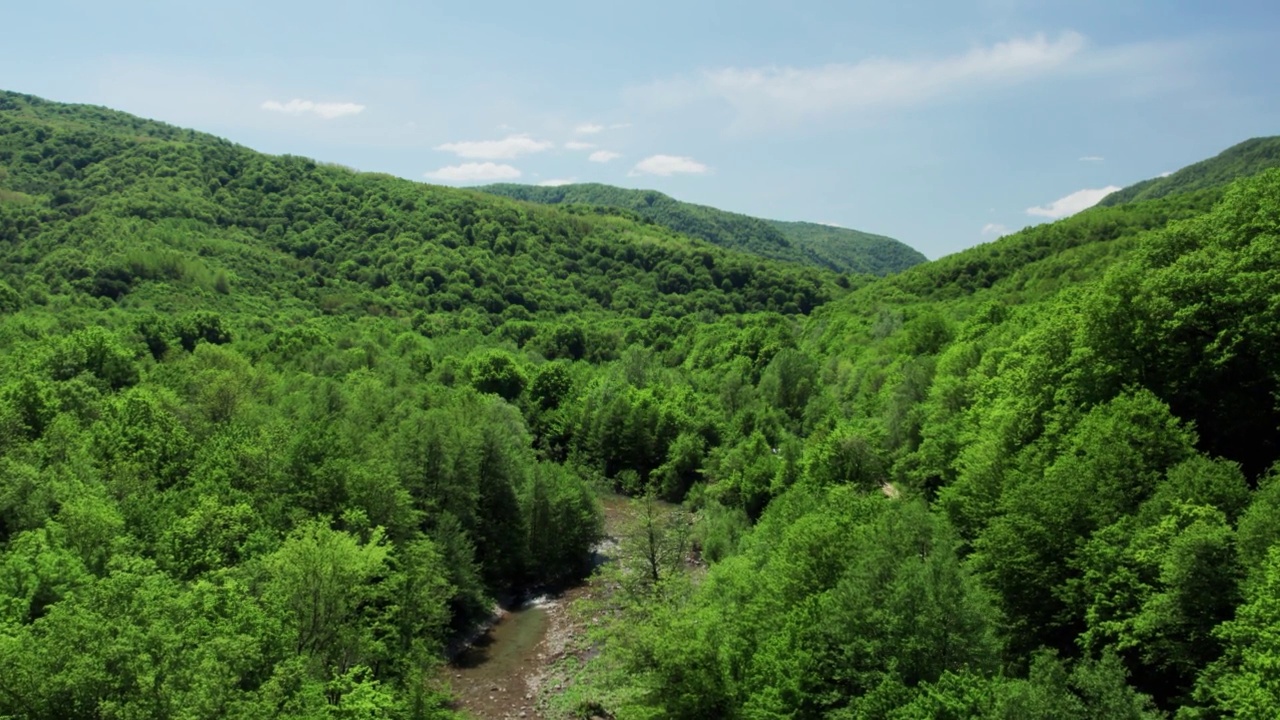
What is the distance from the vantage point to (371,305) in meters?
151

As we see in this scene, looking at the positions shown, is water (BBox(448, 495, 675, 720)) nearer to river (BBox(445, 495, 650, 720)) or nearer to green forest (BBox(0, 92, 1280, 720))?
river (BBox(445, 495, 650, 720))

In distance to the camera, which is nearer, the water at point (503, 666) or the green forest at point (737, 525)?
the green forest at point (737, 525)

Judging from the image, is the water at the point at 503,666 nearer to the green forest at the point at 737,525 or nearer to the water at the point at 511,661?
the water at the point at 511,661

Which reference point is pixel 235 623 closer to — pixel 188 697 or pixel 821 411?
pixel 188 697

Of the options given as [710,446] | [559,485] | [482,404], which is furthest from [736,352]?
[559,485]

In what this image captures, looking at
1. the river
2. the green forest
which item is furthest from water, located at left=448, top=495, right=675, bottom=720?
the green forest

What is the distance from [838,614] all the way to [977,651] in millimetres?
4210

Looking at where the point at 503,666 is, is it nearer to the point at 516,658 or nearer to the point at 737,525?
the point at 516,658

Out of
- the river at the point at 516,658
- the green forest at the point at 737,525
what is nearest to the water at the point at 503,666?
the river at the point at 516,658

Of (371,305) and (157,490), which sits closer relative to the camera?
(157,490)

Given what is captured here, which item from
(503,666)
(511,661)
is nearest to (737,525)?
(511,661)

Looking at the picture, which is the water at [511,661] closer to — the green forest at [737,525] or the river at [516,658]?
the river at [516,658]

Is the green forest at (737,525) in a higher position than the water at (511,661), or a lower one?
higher

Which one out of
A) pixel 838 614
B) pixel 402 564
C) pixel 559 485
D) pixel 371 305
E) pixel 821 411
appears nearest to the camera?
pixel 838 614
